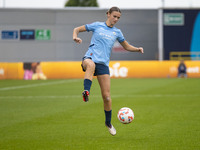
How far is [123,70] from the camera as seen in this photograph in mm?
33062

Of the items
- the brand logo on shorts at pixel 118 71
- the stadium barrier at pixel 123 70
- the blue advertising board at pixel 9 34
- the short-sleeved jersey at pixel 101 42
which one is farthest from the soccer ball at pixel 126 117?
the blue advertising board at pixel 9 34

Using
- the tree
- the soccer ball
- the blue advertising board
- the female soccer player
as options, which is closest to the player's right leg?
the female soccer player

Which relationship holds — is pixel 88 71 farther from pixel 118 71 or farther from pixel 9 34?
pixel 9 34

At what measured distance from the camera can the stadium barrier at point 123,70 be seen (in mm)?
32312

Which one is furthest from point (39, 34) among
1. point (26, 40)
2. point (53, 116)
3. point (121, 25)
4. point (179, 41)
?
point (53, 116)

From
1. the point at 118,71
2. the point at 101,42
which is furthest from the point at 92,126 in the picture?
the point at 118,71

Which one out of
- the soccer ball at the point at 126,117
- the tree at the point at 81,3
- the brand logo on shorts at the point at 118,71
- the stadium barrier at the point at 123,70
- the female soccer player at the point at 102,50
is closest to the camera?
the female soccer player at the point at 102,50

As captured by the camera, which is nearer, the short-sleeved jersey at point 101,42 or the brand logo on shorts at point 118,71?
the short-sleeved jersey at point 101,42

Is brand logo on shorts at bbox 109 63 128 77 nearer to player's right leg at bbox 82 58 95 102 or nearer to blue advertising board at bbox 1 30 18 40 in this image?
blue advertising board at bbox 1 30 18 40

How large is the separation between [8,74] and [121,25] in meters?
17.4

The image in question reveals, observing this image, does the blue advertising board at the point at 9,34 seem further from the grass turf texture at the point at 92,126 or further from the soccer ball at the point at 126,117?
the soccer ball at the point at 126,117

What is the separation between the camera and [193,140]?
310 inches

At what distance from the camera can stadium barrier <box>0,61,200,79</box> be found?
106 feet

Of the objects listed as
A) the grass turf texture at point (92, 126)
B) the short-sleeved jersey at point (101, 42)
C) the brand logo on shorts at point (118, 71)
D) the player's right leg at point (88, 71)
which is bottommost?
the brand logo on shorts at point (118, 71)
